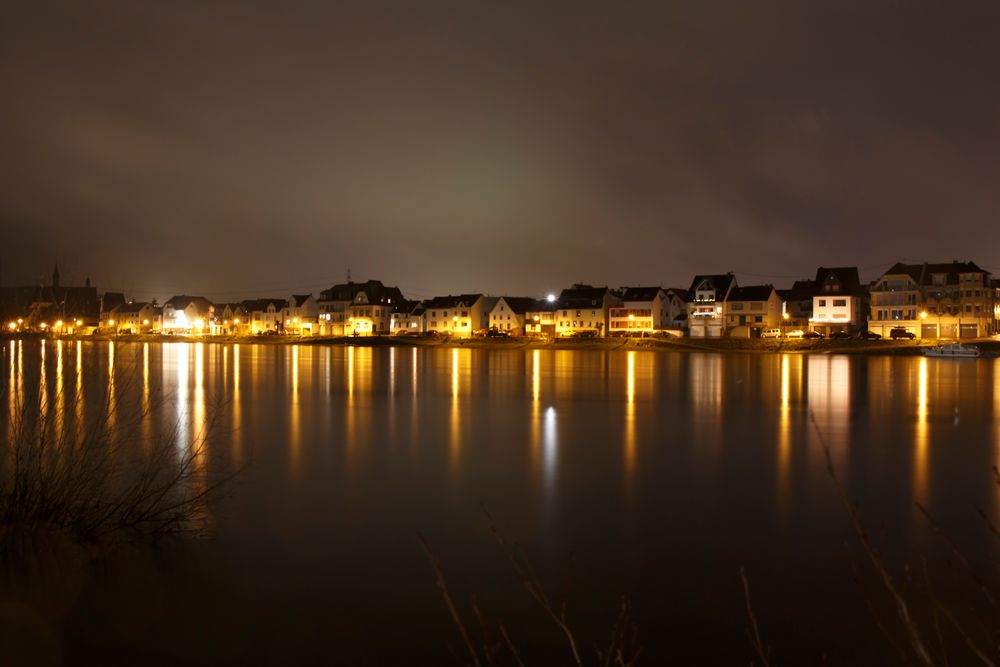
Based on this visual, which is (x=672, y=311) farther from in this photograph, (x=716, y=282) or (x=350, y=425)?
(x=350, y=425)

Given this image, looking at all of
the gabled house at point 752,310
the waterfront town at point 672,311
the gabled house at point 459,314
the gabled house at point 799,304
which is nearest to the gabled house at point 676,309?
the waterfront town at point 672,311

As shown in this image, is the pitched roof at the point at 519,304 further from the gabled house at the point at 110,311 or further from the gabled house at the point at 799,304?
the gabled house at the point at 110,311

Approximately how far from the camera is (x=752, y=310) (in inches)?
3413

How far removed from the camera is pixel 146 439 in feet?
57.4

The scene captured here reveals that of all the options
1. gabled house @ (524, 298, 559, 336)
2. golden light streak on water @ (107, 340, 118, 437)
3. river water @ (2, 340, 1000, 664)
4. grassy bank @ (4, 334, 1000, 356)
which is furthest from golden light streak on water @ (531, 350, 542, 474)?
gabled house @ (524, 298, 559, 336)

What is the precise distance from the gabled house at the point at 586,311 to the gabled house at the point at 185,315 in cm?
7810

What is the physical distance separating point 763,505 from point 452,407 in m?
16.3

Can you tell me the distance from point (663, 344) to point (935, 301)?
28.1 metres

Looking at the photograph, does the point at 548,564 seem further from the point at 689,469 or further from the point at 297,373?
the point at 297,373

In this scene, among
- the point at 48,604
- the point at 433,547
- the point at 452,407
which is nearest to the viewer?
the point at 48,604

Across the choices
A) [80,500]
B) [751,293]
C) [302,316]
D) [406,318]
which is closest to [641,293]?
[751,293]

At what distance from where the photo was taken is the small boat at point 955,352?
61269mm

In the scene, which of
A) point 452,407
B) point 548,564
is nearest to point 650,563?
point 548,564

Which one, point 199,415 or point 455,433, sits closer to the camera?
point 455,433
